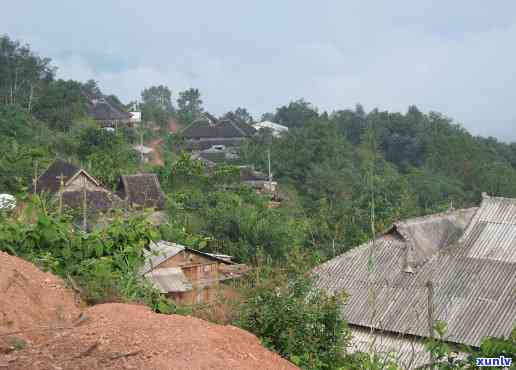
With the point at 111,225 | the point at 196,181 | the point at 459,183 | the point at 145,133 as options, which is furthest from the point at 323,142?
the point at 111,225

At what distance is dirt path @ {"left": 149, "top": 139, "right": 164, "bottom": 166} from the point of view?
3303cm

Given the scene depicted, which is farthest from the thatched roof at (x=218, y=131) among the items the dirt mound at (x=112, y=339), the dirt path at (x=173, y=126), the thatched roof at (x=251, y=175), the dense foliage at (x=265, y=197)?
the dirt mound at (x=112, y=339)

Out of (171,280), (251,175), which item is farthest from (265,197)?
(171,280)

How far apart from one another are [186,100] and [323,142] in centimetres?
2960

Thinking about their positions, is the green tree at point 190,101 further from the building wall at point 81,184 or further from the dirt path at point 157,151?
the building wall at point 81,184

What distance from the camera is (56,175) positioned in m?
20.2

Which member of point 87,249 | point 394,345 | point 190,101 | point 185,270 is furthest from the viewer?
point 190,101

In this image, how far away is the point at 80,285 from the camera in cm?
525

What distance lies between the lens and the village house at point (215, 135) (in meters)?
Result: 37.4

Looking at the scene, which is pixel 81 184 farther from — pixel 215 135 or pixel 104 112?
pixel 215 135

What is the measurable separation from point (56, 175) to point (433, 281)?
13.2 m

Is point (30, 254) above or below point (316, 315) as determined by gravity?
above

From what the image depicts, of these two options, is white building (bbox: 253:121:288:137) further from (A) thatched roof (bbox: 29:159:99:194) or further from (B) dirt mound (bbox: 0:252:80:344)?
(B) dirt mound (bbox: 0:252:80:344)

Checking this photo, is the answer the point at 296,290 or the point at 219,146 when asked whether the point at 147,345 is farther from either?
the point at 219,146
